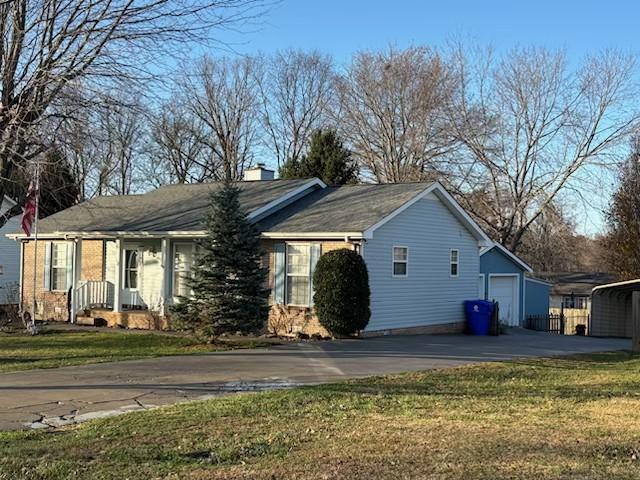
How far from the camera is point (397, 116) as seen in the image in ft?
137

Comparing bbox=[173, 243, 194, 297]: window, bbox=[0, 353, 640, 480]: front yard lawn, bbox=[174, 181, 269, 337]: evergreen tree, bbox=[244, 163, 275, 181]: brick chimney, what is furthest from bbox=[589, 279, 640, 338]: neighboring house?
bbox=[0, 353, 640, 480]: front yard lawn

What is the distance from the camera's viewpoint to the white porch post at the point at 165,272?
23172mm

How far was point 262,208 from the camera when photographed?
73.7 ft

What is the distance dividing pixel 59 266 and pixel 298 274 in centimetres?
1000

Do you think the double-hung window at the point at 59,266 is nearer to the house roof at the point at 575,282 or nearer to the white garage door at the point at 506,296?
the white garage door at the point at 506,296

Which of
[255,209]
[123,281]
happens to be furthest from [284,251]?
[123,281]

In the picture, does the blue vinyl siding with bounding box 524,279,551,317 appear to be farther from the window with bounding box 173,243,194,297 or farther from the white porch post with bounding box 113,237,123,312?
the white porch post with bounding box 113,237,123,312

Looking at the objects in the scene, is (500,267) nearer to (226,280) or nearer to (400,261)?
(400,261)

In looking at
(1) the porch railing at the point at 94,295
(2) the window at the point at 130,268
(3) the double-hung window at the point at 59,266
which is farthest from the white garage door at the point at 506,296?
(3) the double-hung window at the point at 59,266

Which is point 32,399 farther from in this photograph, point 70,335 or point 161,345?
point 70,335

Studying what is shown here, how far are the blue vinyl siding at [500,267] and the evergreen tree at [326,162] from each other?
40.4 ft

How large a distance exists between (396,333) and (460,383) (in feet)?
30.5

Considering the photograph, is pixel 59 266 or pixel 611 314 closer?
pixel 59 266

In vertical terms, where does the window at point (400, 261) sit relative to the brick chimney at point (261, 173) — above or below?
below
